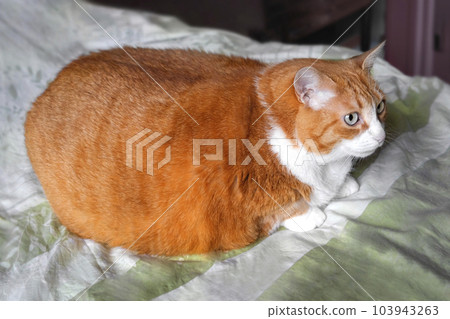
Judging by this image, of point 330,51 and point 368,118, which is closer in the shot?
point 368,118

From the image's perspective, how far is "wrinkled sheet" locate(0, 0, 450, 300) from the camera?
1047 mm

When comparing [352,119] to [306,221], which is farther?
[306,221]

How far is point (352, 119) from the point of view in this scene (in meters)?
1.08

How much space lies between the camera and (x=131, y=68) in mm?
1233

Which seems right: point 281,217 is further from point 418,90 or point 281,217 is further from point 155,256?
point 418,90

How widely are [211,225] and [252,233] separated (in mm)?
109

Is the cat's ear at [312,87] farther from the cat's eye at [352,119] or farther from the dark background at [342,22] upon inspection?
the dark background at [342,22]

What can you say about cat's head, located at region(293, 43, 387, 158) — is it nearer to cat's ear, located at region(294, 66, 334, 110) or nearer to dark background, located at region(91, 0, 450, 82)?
cat's ear, located at region(294, 66, 334, 110)

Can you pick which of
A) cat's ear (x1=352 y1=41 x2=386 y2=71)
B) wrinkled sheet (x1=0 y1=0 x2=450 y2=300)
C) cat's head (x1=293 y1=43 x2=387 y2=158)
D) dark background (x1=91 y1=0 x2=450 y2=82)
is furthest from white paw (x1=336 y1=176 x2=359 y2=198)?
dark background (x1=91 y1=0 x2=450 y2=82)

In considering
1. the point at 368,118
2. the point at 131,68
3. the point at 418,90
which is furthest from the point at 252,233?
the point at 418,90

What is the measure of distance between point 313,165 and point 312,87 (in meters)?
0.19

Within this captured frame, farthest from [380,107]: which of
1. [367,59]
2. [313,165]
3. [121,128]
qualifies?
[121,128]

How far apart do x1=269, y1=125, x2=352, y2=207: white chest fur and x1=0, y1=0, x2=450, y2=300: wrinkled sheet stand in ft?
0.23

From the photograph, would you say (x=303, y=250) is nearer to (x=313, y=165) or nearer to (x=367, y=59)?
(x=313, y=165)
